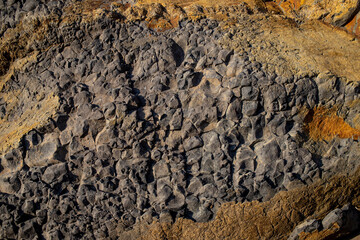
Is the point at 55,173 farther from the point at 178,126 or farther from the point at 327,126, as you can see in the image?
the point at 327,126

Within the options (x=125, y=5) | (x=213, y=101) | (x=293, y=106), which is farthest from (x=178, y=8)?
(x=293, y=106)

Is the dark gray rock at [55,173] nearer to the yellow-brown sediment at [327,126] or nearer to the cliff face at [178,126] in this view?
the cliff face at [178,126]

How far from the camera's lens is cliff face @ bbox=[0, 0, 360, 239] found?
2154 mm

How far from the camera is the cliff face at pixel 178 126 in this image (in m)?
2.15

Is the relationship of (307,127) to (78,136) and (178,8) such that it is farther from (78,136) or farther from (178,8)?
(78,136)

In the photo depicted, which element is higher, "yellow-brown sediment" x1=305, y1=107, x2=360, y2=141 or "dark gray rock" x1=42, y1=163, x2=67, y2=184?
"dark gray rock" x1=42, y1=163, x2=67, y2=184

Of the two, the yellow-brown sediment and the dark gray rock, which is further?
the yellow-brown sediment

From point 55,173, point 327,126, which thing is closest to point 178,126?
point 55,173

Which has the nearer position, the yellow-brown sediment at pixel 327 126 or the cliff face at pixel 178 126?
the cliff face at pixel 178 126

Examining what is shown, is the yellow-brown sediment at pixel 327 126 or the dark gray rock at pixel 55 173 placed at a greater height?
the dark gray rock at pixel 55 173

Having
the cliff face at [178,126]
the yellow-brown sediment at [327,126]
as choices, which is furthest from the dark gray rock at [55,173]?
the yellow-brown sediment at [327,126]

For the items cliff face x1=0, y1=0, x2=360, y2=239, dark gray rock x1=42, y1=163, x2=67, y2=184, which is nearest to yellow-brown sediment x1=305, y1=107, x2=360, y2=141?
cliff face x1=0, y1=0, x2=360, y2=239

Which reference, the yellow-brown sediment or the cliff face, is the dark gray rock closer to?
the cliff face

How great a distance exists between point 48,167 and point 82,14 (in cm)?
121
